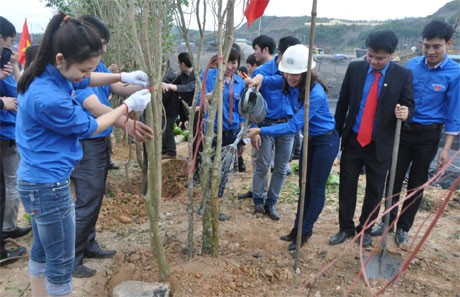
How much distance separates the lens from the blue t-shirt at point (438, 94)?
3.10m

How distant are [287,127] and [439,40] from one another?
1356 millimetres

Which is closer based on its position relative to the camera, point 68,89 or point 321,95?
point 68,89

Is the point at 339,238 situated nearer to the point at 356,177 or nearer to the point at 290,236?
the point at 290,236

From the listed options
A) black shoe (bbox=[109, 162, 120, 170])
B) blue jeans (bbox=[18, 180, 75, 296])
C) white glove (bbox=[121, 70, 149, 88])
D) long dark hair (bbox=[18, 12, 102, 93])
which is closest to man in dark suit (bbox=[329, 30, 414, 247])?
white glove (bbox=[121, 70, 149, 88])

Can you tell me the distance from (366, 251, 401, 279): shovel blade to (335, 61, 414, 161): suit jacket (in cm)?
77

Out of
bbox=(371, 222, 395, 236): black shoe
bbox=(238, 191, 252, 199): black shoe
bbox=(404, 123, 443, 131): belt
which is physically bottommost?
bbox=(238, 191, 252, 199): black shoe

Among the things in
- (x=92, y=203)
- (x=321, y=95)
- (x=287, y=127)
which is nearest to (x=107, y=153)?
(x=92, y=203)

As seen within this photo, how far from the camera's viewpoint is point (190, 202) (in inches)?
108

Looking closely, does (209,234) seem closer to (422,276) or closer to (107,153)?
(107,153)

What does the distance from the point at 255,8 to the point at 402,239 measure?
235 cm

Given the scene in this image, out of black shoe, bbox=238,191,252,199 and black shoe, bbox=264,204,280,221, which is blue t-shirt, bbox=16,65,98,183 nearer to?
black shoe, bbox=264,204,280,221

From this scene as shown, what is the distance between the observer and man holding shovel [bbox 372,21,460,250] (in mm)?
3092

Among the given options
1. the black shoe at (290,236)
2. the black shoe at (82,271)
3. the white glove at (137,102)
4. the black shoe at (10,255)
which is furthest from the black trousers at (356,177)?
the black shoe at (10,255)

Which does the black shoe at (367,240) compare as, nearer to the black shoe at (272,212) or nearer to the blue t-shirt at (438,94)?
the black shoe at (272,212)
